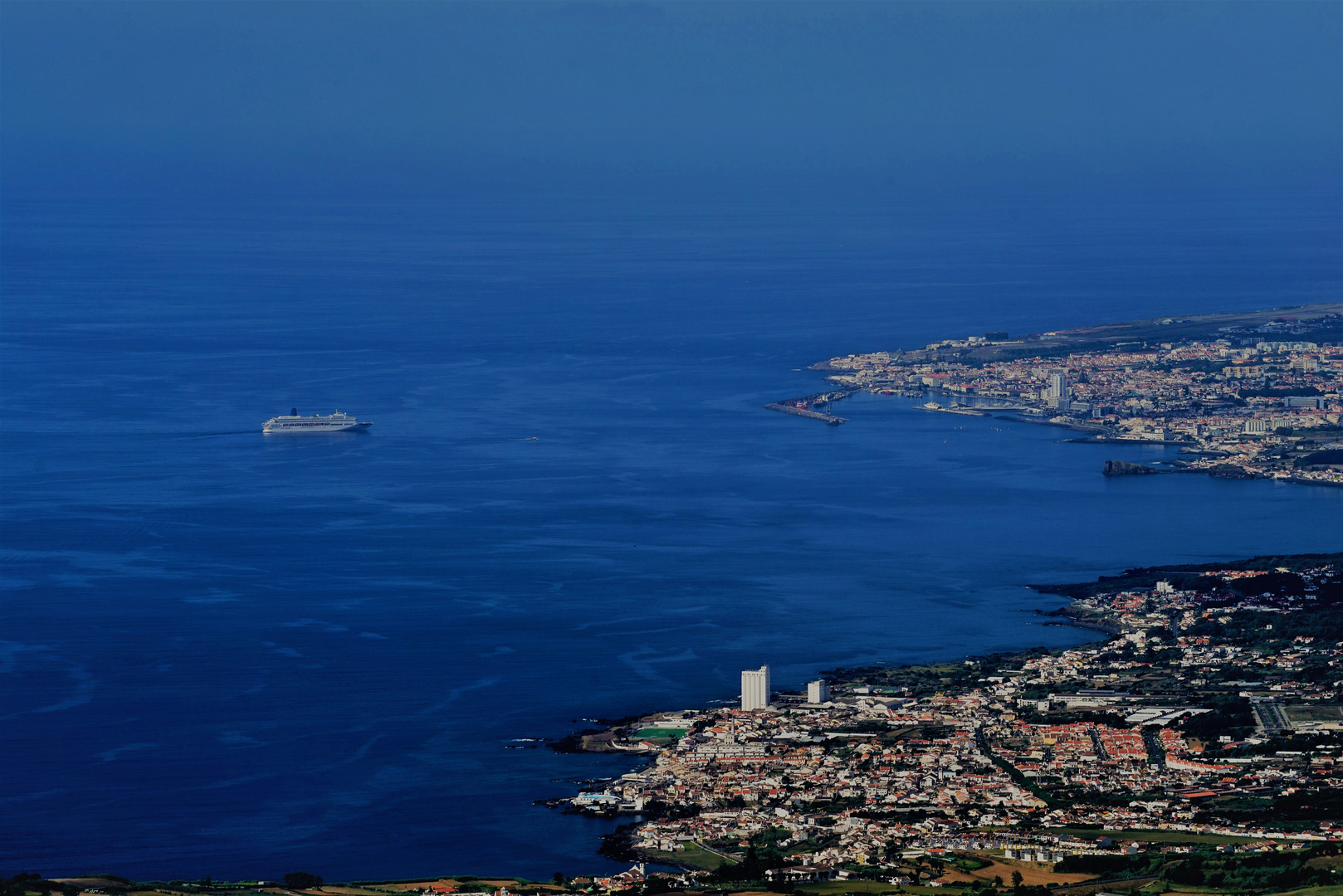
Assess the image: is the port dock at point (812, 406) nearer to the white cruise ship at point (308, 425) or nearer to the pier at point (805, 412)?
the pier at point (805, 412)

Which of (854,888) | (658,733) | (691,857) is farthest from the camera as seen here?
(658,733)

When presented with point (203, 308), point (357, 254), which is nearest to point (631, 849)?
point (203, 308)

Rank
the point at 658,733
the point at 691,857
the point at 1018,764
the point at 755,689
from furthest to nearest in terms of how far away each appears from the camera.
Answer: the point at 755,689 → the point at 658,733 → the point at 1018,764 → the point at 691,857

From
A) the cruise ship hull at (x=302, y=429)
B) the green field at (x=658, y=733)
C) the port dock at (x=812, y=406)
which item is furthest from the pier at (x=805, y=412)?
the green field at (x=658, y=733)

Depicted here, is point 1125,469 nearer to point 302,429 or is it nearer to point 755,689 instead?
point 302,429

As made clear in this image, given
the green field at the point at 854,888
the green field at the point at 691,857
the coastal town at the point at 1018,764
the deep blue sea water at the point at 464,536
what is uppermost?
the deep blue sea water at the point at 464,536

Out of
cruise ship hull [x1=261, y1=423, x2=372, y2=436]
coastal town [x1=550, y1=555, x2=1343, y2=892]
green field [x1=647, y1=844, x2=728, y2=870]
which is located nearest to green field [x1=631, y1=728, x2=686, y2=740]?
coastal town [x1=550, y1=555, x2=1343, y2=892]

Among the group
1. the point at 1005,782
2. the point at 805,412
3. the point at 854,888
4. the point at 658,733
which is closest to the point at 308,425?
the point at 805,412
